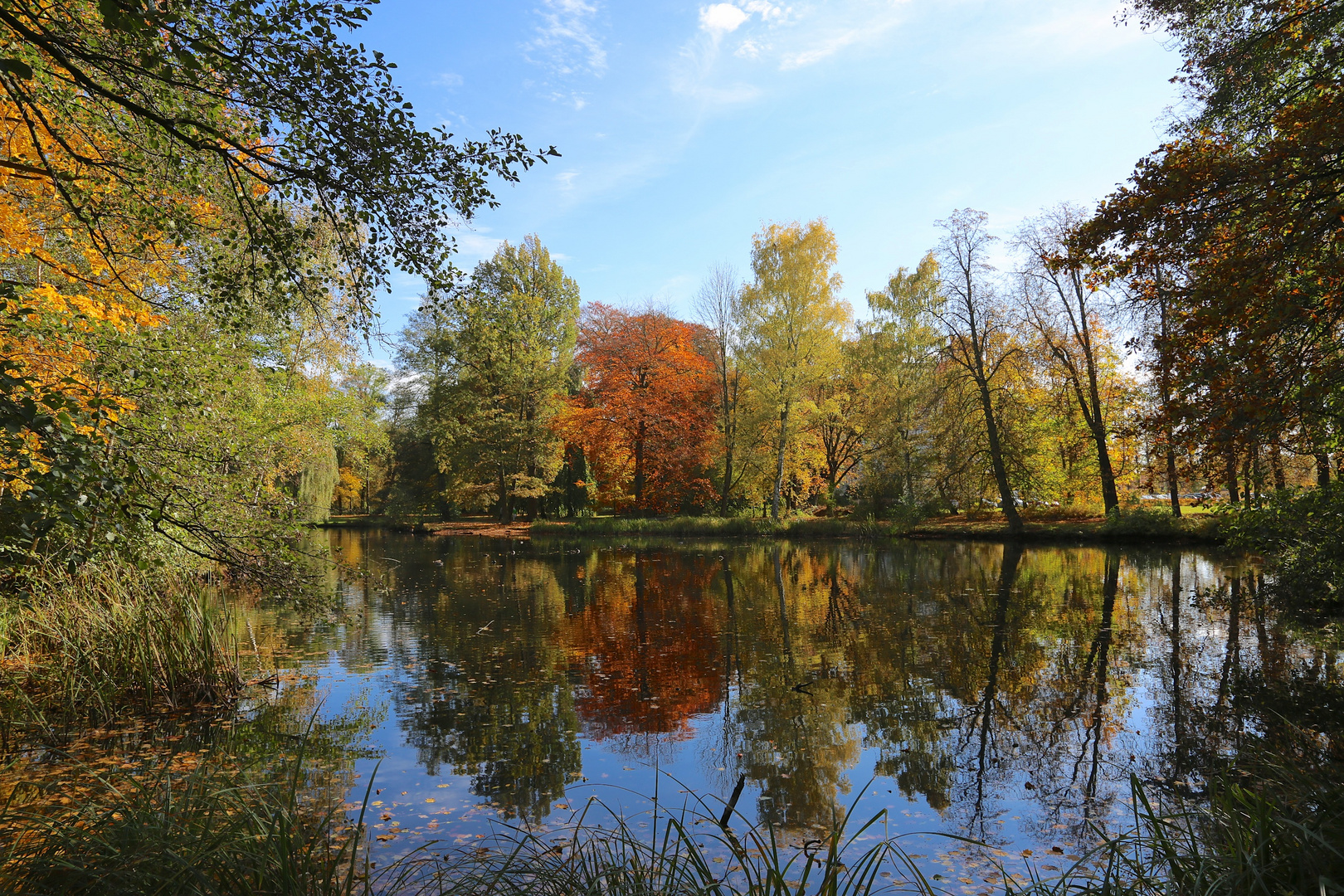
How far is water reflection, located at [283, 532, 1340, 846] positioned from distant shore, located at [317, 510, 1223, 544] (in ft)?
17.4

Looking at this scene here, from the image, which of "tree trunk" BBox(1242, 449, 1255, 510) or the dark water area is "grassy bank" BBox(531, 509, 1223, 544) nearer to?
the dark water area

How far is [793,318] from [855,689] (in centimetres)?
2080

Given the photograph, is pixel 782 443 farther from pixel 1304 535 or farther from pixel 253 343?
pixel 253 343

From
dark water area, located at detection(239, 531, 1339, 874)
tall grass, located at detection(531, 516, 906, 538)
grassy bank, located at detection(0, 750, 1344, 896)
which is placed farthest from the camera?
tall grass, located at detection(531, 516, 906, 538)

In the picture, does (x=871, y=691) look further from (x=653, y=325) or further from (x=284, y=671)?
(x=653, y=325)

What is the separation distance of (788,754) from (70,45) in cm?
633

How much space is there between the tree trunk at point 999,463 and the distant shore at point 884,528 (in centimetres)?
38

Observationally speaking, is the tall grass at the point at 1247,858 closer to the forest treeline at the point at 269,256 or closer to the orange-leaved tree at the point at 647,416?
the forest treeline at the point at 269,256

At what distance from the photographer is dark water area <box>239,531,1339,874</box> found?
16.5ft

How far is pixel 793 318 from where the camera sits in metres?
26.9

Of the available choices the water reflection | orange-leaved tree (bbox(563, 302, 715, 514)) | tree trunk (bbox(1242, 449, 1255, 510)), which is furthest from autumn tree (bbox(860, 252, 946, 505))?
tree trunk (bbox(1242, 449, 1255, 510))

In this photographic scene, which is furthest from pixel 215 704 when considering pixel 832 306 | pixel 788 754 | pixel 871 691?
pixel 832 306

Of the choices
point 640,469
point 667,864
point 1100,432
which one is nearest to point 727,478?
point 640,469

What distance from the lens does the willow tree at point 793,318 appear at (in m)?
26.8
